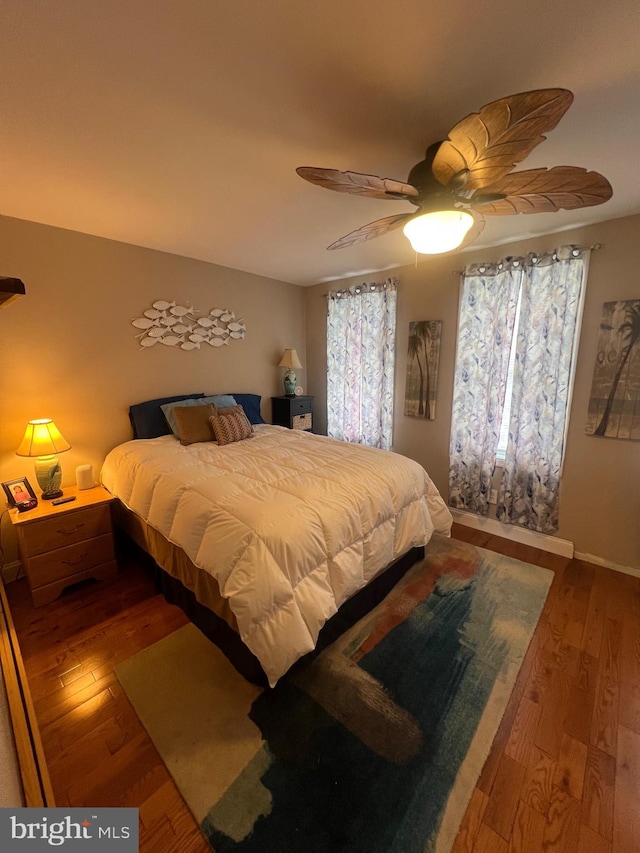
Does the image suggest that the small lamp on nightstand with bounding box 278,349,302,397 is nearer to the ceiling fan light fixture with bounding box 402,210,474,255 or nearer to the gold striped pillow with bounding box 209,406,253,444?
the gold striped pillow with bounding box 209,406,253,444

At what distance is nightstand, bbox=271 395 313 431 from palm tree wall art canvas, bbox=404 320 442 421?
127 cm

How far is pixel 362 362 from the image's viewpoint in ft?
11.6

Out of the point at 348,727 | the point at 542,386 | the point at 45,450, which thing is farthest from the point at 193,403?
the point at 542,386

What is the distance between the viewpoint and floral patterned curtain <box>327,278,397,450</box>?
3.31 m

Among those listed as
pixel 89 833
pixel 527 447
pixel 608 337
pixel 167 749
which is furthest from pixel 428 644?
pixel 608 337

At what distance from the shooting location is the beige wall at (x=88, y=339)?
2.19 metres

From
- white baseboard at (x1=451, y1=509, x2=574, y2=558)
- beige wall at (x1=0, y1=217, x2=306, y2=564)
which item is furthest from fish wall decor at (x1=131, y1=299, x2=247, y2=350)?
white baseboard at (x1=451, y1=509, x2=574, y2=558)

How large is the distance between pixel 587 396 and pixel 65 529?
12.1 feet

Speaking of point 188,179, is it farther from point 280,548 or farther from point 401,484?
point 401,484

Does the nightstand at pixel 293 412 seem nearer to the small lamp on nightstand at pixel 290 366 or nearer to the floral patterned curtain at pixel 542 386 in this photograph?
the small lamp on nightstand at pixel 290 366

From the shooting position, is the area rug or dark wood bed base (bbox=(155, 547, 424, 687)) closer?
the area rug

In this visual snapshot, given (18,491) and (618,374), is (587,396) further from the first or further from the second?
(18,491)

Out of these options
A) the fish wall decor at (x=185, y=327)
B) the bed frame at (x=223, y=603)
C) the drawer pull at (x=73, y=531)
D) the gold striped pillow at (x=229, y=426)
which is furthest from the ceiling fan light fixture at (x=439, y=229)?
the drawer pull at (x=73, y=531)

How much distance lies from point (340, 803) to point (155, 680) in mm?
954
